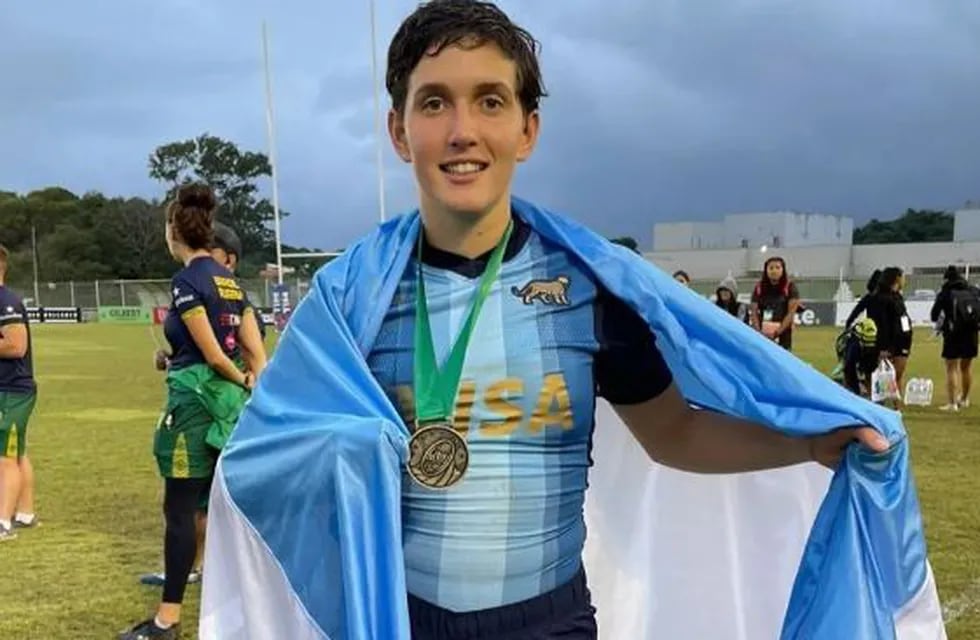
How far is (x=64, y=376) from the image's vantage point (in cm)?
1939

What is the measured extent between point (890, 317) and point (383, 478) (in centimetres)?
1138

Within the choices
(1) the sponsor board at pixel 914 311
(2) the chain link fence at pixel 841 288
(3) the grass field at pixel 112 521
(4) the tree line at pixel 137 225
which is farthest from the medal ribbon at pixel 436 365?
(4) the tree line at pixel 137 225

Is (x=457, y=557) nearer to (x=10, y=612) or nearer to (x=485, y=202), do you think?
(x=485, y=202)

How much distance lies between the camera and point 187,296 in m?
4.66

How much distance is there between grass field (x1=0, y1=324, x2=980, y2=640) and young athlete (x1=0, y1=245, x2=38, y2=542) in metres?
0.34

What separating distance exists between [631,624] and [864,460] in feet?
3.19

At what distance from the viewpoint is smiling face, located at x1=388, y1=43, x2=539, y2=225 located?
1.68 meters

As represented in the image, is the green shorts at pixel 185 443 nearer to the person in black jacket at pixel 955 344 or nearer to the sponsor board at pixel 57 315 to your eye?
the person in black jacket at pixel 955 344

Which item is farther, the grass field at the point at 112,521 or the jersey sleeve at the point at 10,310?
the jersey sleeve at the point at 10,310

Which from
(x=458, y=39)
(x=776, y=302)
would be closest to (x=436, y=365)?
(x=458, y=39)

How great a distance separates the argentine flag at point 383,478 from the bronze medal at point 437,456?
3 cm

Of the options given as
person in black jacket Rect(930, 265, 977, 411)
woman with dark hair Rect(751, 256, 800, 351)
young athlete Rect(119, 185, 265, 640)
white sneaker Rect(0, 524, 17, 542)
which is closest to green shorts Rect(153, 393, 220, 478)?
young athlete Rect(119, 185, 265, 640)

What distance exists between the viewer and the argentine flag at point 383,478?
1562 mm

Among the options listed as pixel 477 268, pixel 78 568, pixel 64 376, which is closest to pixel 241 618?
pixel 477 268
